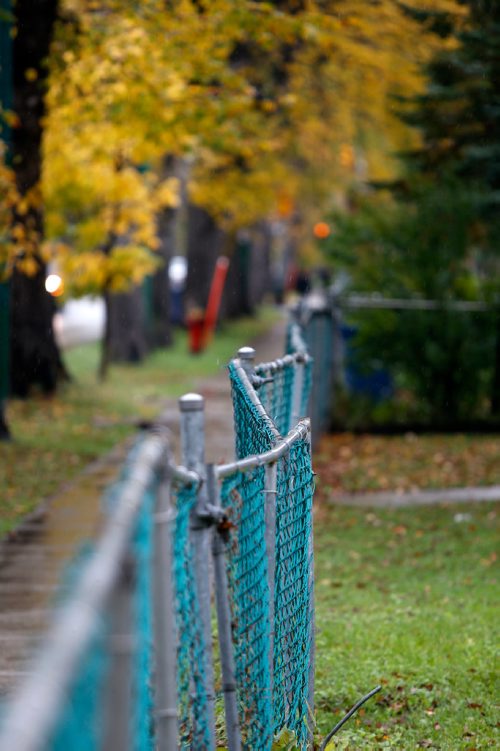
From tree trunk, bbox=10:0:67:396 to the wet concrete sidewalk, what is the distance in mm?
3511

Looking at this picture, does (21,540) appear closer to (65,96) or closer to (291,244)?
(65,96)

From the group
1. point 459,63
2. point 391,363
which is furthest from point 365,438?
point 459,63

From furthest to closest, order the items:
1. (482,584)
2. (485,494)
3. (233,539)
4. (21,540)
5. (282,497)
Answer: (485,494), (21,540), (482,584), (282,497), (233,539)

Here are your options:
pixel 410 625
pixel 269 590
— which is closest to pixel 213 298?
pixel 410 625

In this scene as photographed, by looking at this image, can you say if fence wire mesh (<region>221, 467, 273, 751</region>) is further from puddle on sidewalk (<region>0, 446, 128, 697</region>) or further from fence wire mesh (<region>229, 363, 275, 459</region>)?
puddle on sidewalk (<region>0, 446, 128, 697</region>)

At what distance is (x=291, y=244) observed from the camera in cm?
7756

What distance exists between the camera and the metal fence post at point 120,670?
1954 millimetres

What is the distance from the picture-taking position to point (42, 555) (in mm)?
9391

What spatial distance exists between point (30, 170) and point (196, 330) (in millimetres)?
13660

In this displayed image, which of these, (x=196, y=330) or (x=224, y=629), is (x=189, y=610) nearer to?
(x=224, y=629)

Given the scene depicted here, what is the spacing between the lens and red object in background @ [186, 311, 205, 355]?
30328 mm

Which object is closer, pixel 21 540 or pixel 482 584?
pixel 482 584

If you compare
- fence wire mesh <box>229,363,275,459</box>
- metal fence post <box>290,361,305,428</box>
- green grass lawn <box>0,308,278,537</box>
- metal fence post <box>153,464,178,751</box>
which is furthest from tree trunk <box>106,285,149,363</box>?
metal fence post <box>153,464,178,751</box>

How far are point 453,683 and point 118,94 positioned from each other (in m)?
11.5
